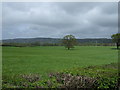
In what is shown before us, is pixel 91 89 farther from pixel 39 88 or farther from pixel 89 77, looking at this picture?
pixel 39 88

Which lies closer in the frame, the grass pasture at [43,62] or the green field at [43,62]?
the grass pasture at [43,62]

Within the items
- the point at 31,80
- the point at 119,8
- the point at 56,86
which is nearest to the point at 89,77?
the point at 56,86

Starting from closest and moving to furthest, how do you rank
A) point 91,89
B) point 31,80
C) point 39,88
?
point 39,88, point 91,89, point 31,80

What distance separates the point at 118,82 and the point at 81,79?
1.08m

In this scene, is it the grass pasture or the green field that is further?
the green field

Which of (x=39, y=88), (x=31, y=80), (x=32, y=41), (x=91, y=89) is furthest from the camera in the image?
(x=32, y=41)

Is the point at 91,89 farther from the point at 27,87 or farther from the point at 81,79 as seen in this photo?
the point at 27,87

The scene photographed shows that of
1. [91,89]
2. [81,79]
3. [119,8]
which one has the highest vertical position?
[119,8]

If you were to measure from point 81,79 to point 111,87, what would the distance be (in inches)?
34.4

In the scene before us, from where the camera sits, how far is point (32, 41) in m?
47.2

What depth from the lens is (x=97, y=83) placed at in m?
3.89

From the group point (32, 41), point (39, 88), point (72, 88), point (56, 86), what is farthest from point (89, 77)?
point (32, 41)

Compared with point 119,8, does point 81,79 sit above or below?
below

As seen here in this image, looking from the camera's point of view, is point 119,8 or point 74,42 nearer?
point 119,8
